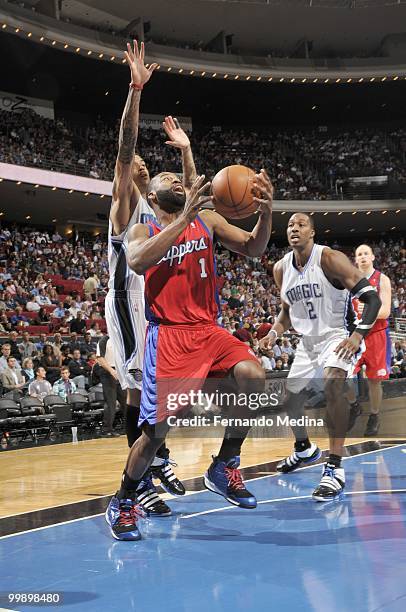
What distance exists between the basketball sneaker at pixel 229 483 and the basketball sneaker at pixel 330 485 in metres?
0.91

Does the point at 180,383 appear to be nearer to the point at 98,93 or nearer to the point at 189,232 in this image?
the point at 189,232

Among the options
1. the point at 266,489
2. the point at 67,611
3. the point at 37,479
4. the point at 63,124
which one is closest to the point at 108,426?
the point at 37,479

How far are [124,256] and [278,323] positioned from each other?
1.72 metres

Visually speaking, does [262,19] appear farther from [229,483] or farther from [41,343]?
[229,483]

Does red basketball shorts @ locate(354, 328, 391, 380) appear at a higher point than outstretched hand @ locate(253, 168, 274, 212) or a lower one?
lower

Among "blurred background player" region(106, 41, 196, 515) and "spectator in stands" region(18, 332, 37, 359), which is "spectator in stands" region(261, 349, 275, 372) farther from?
"blurred background player" region(106, 41, 196, 515)

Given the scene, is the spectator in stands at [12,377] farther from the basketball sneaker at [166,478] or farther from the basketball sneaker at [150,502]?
the basketball sneaker at [150,502]

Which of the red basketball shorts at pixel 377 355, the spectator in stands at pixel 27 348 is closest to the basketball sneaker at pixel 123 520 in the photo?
the red basketball shorts at pixel 377 355

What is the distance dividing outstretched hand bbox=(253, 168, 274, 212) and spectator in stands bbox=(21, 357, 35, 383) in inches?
304

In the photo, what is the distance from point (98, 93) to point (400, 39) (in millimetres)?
12406

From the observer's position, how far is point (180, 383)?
3797 mm

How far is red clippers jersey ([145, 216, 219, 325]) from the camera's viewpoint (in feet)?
13.0

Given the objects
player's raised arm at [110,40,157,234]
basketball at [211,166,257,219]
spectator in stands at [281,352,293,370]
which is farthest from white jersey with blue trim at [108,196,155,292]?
spectator in stands at [281,352,293,370]

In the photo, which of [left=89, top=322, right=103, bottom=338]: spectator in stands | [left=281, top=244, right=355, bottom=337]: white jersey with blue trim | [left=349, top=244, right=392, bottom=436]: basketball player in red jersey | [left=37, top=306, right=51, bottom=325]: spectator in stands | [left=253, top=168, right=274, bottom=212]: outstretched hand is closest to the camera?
[left=253, top=168, right=274, bottom=212]: outstretched hand
